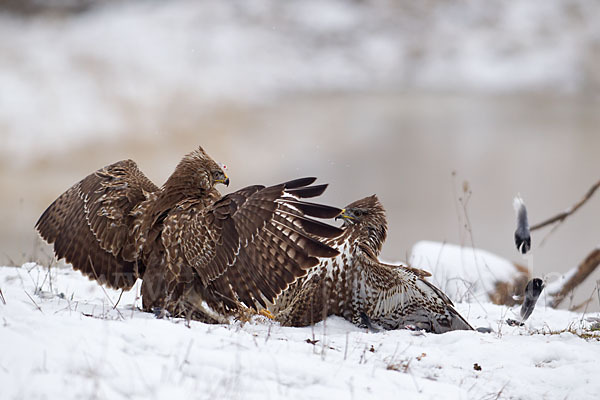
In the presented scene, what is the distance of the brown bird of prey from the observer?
446 centimetres

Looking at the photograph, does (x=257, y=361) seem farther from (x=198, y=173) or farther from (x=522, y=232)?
(x=522, y=232)

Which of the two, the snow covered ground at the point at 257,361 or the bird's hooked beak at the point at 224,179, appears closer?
the snow covered ground at the point at 257,361

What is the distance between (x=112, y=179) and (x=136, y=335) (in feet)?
7.21

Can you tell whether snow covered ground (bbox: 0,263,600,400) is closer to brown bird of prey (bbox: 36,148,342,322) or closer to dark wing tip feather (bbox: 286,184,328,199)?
brown bird of prey (bbox: 36,148,342,322)

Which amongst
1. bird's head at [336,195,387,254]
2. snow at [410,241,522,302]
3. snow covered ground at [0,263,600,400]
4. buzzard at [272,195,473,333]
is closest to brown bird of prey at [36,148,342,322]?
snow covered ground at [0,263,600,400]

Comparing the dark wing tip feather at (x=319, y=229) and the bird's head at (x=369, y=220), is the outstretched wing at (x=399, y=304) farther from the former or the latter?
the dark wing tip feather at (x=319, y=229)

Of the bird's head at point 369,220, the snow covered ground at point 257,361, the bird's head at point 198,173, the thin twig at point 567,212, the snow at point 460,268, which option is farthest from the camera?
the thin twig at point 567,212

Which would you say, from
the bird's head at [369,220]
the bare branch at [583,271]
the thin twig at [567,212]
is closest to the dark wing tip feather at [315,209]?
the bird's head at [369,220]

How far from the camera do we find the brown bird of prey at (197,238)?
4.46 meters

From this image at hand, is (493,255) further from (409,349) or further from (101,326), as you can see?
(101,326)

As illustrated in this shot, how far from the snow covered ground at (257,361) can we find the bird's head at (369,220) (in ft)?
3.32

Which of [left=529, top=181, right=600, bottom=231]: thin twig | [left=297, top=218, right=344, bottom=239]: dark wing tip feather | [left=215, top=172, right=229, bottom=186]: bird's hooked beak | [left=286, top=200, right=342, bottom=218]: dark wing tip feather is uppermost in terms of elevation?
[left=529, top=181, right=600, bottom=231]: thin twig

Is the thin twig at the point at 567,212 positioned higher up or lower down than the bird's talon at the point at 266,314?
higher up

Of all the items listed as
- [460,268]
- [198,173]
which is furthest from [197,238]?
[460,268]
